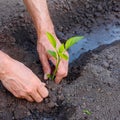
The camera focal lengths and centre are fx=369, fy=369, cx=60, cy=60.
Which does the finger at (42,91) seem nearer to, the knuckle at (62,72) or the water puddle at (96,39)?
the knuckle at (62,72)

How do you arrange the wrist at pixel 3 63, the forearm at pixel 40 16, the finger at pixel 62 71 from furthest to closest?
the forearm at pixel 40 16
the finger at pixel 62 71
the wrist at pixel 3 63

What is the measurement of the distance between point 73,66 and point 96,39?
0.36 metres

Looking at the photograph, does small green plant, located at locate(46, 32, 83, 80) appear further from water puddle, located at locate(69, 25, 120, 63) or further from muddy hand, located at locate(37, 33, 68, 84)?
water puddle, located at locate(69, 25, 120, 63)

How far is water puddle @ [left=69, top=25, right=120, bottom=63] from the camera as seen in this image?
7.50ft

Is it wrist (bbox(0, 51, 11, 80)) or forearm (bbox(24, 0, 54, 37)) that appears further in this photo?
forearm (bbox(24, 0, 54, 37))

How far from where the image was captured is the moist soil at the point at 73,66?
1.86m

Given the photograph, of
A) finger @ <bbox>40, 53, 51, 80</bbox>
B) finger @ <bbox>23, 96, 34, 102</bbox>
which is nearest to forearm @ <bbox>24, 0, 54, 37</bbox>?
finger @ <bbox>40, 53, 51, 80</bbox>

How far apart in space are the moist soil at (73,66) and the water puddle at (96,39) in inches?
1.6

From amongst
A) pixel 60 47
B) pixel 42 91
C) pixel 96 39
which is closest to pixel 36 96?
pixel 42 91

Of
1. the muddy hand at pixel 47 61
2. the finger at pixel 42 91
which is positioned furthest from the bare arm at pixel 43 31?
the finger at pixel 42 91

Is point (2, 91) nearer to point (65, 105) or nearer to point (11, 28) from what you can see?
point (65, 105)

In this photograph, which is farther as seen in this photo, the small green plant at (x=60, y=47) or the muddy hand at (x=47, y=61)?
the muddy hand at (x=47, y=61)

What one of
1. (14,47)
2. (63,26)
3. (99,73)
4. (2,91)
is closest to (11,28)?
(14,47)

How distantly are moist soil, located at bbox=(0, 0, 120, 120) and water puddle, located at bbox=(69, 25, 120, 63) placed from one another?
4 centimetres
